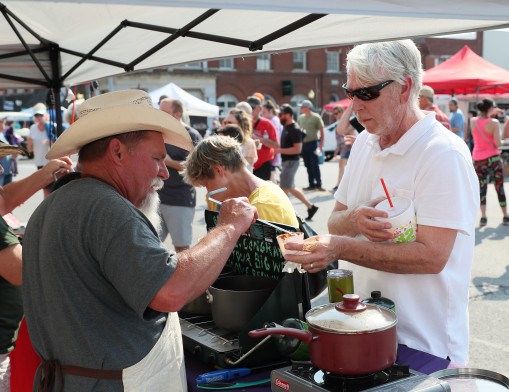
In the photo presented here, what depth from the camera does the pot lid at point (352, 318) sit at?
153 cm

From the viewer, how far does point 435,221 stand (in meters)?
1.91

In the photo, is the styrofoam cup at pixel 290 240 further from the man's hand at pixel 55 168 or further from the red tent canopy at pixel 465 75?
the red tent canopy at pixel 465 75

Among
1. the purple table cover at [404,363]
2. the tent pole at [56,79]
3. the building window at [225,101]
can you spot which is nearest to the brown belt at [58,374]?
the purple table cover at [404,363]

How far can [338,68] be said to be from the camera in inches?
1700

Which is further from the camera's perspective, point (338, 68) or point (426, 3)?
point (338, 68)

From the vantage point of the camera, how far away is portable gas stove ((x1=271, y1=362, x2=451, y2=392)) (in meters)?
1.46

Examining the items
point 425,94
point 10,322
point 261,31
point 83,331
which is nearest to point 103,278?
point 83,331

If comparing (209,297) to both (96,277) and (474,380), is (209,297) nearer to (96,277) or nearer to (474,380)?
(96,277)

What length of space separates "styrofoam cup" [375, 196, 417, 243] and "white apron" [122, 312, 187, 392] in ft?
2.53

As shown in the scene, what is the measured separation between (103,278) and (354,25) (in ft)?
5.15

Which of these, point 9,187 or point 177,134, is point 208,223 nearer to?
point 177,134

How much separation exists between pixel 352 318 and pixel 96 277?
704mm

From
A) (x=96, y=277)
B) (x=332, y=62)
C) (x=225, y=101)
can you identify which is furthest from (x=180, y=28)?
(x=332, y=62)

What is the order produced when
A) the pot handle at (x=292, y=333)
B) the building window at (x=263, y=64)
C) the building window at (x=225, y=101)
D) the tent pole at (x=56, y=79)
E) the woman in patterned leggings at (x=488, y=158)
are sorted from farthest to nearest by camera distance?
the building window at (x=263, y=64)
the building window at (x=225, y=101)
the woman in patterned leggings at (x=488, y=158)
the tent pole at (x=56, y=79)
the pot handle at (x=292, y=333)
